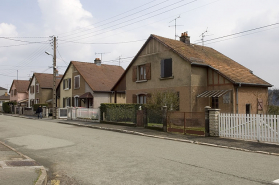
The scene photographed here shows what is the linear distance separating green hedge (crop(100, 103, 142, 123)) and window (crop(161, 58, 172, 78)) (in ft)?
13.8

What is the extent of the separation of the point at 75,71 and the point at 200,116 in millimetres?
23698

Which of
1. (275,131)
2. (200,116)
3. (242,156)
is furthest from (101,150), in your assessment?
(275,131)

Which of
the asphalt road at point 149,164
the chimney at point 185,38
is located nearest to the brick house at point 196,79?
the chimney at point 185,38

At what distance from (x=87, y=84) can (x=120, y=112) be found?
13.2 metres

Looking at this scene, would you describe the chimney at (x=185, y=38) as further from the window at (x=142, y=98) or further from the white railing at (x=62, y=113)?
the white railing at (x=62, y=113)

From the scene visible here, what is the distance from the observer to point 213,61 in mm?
21984

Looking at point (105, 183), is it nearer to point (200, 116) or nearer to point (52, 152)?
point (52, 152)

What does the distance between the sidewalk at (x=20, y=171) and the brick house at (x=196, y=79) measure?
13468mm

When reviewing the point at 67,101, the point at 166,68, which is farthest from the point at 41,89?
the point at 166,68

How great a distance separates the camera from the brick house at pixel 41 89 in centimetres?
4522

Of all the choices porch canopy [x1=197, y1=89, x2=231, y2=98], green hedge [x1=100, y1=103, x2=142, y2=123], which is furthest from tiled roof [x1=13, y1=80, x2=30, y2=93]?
porch canopy [x1=197, y1=89, x2=231, y2=98]

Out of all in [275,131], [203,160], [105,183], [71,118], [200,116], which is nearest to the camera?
[105,183]

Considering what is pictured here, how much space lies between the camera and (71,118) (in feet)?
88.1

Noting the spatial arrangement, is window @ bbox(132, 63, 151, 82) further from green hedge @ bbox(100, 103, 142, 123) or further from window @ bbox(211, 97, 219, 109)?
window @ bbox(211, 97, 219, 109)
